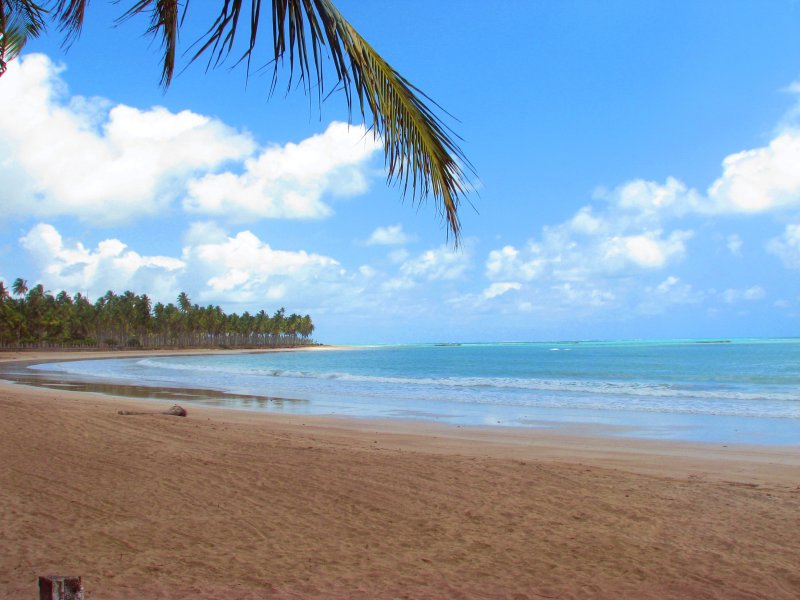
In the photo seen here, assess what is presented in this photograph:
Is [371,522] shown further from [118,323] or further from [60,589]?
[118,323]

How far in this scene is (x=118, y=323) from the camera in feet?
387

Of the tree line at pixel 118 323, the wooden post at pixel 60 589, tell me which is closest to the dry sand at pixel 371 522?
the wooden post at pixel 60 589

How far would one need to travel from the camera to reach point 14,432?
10227 millimetres

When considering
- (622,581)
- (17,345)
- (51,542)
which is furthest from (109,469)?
(17,345)

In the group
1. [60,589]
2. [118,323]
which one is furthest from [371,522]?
[118,323]

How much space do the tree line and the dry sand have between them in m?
90.1

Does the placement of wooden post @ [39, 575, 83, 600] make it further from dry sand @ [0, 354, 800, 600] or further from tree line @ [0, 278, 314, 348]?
tree line @ [0, 278, 314, 348]

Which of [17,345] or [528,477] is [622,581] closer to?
[528,477]

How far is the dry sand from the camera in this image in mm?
4641

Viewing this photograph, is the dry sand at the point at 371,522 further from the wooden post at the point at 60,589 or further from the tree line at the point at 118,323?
the tree line at the point at 118,323

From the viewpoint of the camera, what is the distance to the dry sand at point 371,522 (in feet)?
15.2

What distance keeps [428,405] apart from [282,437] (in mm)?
11221

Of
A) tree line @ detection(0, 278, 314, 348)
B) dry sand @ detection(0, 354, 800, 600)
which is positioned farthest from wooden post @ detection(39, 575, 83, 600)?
tree line @ detection(0, 278, 314, 348)

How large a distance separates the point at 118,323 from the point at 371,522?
402 ft
